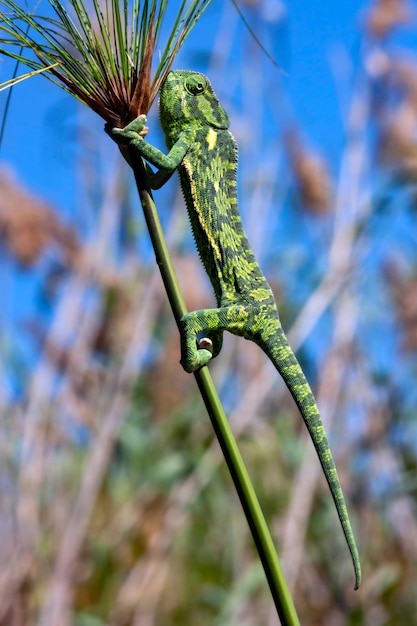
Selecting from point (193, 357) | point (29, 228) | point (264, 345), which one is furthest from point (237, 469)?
point (29, 228)

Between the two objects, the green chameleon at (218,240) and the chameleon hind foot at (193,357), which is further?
the green chameleon at (218,240)

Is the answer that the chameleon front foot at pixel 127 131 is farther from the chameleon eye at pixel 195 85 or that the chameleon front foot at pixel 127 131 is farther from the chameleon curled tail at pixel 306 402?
the chameleon eye at pixel 195 85

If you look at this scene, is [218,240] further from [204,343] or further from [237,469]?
[237,469]

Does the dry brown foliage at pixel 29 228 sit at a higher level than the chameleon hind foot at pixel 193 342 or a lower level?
higher

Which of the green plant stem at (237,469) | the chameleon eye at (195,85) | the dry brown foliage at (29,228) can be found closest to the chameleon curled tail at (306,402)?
the green plant stem at (237,469)

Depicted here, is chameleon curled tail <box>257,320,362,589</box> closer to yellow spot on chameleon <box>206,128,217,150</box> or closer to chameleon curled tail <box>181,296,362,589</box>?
chameleon curled tail <box>181,296,362,589</box>

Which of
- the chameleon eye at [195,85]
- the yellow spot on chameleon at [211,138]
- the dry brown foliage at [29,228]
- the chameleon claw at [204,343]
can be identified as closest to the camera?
the chameleon claw at [204,343]

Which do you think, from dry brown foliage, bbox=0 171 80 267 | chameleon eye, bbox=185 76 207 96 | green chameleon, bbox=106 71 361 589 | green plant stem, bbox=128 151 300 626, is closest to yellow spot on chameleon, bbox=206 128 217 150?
green chameleon, bbox=106 71 361 589
